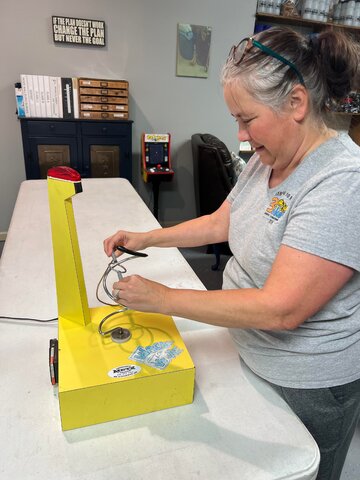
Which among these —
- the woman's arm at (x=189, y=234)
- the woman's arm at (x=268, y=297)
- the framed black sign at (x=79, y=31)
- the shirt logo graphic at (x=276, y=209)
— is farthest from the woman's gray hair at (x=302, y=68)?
the framed black sign at (x=79, y=31)

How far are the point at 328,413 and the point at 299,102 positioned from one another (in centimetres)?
62

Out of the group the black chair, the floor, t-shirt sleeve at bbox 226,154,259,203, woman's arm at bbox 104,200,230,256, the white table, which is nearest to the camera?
the white table

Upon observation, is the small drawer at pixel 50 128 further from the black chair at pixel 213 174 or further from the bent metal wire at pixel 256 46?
the bent metal wire at pixel 256 46

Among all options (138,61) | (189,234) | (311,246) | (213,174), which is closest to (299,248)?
(311,246)

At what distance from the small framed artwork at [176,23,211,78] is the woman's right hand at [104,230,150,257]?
2.52 meters

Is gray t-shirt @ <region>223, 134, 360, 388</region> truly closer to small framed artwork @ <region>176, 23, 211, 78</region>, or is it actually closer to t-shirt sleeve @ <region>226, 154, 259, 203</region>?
t-shirt sleeve @ <region>226, 154, 259, 203</region>

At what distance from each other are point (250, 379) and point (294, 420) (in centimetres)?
12

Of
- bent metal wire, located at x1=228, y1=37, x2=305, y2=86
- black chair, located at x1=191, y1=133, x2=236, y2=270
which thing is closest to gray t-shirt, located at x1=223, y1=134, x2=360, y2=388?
bent metal wire, located at x1=228, y1=37, x2=305, y2=86

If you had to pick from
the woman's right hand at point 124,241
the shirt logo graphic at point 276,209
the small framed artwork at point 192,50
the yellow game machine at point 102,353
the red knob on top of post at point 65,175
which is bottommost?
the yellow game machine at point 102,353

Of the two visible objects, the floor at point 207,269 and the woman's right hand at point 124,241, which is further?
the floor at point 207,269

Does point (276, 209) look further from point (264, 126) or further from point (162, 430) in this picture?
point (162, 430)

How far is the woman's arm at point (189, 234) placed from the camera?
3.47 ft

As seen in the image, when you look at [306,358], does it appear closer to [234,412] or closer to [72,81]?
[234,412]

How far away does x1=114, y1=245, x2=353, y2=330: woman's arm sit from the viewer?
1.99 feet
